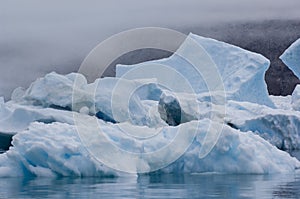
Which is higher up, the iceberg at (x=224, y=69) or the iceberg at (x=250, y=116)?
the iceberg at (x=224, y=69)

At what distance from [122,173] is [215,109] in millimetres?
12011

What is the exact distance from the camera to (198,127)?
11.7 metres

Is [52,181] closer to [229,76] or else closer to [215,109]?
[215,109]

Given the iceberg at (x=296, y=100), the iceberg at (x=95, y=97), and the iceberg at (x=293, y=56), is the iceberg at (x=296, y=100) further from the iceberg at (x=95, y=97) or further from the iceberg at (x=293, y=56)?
the iceberg at (x=95, y=97)

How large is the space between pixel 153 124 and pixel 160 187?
1182 centimetres

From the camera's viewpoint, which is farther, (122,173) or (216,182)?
(122,173)

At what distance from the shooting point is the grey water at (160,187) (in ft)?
25.7

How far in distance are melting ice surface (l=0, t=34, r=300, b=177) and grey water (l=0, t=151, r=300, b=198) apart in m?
0.45

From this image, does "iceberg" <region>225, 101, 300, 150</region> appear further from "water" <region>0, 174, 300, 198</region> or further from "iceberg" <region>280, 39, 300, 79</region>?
"water" <region>0, 174, 300, 198</region>

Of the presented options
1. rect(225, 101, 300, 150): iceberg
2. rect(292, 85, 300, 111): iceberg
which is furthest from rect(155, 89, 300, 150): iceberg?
rect(292, 85, 300, 111): iceberg

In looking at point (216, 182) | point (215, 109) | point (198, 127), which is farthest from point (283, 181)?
point (215, 109)

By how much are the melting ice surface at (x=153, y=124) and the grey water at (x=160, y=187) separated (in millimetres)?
446

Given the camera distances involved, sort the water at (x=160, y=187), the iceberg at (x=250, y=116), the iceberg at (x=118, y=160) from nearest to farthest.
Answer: the water at (x=160, y=187), the iceberg at (x=118, y=160), the iceberg at (x=250, y=116)

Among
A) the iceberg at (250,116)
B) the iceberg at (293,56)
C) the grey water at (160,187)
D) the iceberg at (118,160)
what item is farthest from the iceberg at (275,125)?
the grey water at (160,187)
